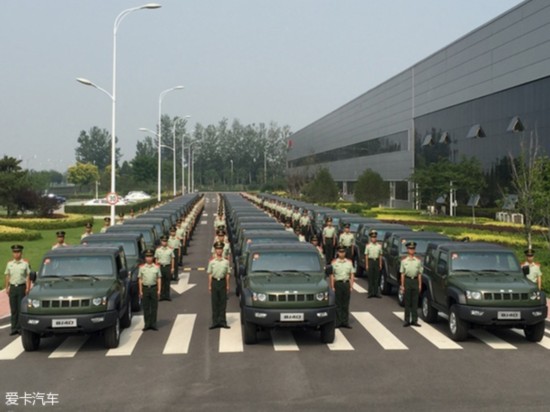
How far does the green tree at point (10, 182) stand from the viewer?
4338 cm

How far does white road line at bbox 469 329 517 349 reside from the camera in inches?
517

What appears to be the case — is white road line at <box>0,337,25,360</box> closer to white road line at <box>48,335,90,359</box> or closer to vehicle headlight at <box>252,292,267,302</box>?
white road line at <box>48,335,90,359</box>

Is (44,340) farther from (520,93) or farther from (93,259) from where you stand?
(520,93)

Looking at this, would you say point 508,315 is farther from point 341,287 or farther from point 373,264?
point 373,264

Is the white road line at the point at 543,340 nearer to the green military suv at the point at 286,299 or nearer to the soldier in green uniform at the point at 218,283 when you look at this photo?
the green military suv at the point at 286,299

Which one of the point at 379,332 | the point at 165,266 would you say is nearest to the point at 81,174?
the point at 165,266

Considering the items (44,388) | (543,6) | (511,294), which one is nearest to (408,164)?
(543,6)

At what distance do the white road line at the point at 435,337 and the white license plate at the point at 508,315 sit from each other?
0.93 meters

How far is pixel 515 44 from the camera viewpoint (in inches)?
1837

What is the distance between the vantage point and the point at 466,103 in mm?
56125

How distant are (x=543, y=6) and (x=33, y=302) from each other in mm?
39293

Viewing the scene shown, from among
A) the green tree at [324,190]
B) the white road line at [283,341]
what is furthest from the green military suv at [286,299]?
the green tree at [324,190]

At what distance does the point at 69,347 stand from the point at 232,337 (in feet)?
9.97

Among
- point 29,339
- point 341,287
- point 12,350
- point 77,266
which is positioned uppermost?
point 77,266
